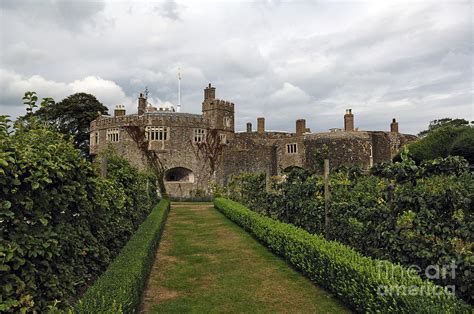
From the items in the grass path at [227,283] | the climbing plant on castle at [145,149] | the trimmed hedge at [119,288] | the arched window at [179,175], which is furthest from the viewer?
the arched window at [179,175]

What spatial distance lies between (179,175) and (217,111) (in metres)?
7.61

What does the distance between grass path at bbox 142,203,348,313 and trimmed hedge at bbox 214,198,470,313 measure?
0.88ft

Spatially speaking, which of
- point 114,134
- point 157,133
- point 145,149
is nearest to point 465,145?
point 157,133

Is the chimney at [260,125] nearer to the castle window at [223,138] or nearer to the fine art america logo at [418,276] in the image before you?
the castle window at [223,138]

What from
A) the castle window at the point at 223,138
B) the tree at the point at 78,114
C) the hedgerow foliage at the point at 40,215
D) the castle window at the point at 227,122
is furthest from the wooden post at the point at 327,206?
the tree at the point at 78,114

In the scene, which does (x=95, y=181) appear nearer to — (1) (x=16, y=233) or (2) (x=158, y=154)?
(1) (x=16, y=233)

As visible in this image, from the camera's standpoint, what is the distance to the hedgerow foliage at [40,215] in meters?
3.18

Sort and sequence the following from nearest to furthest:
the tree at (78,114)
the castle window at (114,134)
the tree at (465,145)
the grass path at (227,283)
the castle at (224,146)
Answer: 1. the grass path at (227,283)
2. the tree at (465,145)
3. the castle at (224,146)
4. the castle window at (114,134)
5. the tree at (78,114)

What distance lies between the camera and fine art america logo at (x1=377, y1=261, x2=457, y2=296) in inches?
161

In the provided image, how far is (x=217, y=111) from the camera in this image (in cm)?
3647

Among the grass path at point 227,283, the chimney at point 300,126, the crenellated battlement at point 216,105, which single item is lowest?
the grass path at point 227,283

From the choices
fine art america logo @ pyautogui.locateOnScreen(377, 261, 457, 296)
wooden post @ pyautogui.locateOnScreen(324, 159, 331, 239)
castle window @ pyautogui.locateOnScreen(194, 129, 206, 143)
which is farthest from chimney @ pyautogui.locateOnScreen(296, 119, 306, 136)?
fine art america logo @ pyautogui.locateOnScreen(377, 261, 457, 296)

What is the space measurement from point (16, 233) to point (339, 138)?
30.7 meters

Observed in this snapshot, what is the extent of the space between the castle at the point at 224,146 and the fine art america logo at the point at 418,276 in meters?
27.0
